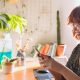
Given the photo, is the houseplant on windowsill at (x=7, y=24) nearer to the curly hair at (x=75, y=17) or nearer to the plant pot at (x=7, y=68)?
the plant pot at (x=7, y=68)

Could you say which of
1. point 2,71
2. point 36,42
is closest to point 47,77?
point 2,71

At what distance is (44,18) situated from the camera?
3.04m

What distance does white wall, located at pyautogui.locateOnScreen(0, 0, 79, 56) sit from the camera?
2.95 meters

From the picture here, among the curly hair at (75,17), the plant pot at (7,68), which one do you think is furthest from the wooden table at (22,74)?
the curly hair at (75,17)

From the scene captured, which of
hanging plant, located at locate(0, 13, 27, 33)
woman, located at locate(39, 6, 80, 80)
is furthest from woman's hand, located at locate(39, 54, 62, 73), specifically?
hanging plant, located at locate(0, 13, 27, 33)

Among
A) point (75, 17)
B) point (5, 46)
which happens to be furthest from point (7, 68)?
point (75, 17)

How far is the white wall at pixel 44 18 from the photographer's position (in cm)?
295

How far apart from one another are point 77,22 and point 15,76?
0.71m

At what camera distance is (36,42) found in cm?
303

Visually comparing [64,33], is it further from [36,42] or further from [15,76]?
[15,76]

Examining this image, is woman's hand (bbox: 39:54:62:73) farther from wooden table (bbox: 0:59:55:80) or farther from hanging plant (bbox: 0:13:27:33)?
hanging plant (bbox: 0:13:27:33)

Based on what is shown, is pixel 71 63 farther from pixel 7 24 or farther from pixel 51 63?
pixel 7 24

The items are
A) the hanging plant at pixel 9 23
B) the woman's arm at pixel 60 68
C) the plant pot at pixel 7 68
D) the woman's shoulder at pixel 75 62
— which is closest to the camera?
the woman's arm at pixel 60 68

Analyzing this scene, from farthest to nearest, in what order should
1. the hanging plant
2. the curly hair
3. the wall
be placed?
1. the wall
2. the hanging plant
3. the curly hair
